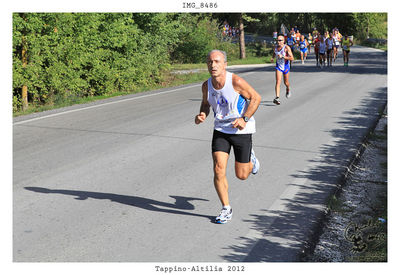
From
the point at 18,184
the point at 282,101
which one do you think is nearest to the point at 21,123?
the point at 18,184

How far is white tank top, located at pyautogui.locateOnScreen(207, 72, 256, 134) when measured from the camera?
5.68 meters

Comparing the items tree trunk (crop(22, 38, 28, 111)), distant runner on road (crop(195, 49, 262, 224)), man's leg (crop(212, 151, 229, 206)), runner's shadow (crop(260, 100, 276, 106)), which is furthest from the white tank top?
tree trunk (crop(22, 38, 28, 111))

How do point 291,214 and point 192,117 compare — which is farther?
point 192,117

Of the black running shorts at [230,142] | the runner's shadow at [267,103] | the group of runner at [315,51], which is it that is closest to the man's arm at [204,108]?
the black running shorts at [230,142]

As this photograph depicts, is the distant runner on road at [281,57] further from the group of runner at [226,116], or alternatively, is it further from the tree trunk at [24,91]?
the group of runner at [226,116]

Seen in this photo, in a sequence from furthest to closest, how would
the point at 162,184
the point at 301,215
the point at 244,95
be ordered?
1. the point at 162,184
2. the point at 301,215
3. the point at 244,95

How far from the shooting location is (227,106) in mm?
5766

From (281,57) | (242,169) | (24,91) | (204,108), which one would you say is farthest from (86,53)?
(242,169)

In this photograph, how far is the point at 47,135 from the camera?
10562 mm

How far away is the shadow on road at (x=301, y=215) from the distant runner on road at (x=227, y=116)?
556 mm

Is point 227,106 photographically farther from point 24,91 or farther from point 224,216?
point 24,91

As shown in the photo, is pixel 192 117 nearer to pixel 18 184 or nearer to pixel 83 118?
pixel 83 118

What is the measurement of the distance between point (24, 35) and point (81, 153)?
573cm

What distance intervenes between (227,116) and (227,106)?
11cm
